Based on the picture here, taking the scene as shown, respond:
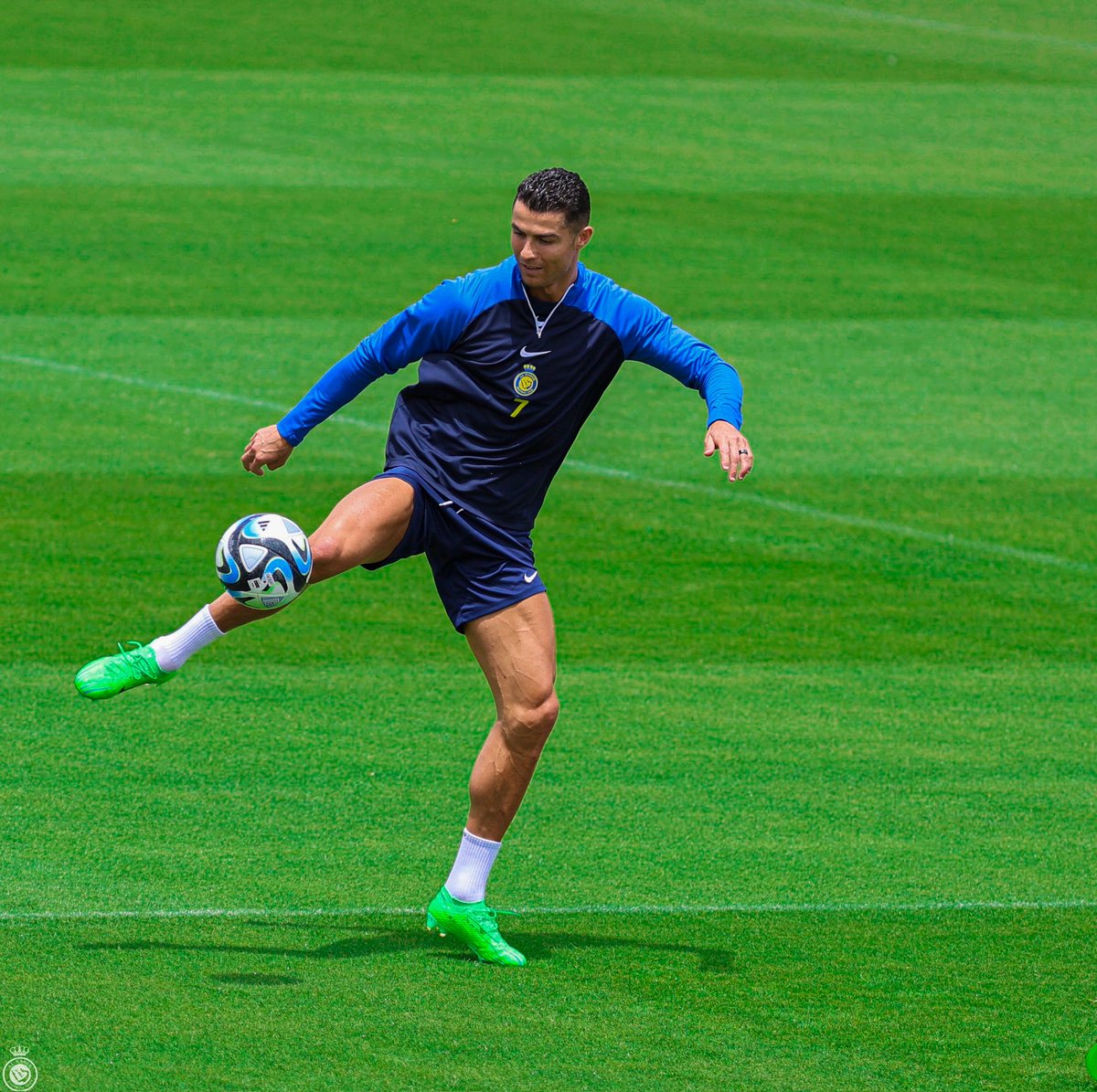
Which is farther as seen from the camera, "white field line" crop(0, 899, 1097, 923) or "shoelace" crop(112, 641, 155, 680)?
"shoelace" crop(112, 641, 155, 680)

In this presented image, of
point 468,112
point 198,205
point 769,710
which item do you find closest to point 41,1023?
point 769,710

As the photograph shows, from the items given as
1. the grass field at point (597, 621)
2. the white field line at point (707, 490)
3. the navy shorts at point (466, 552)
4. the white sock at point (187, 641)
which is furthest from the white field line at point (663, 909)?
the white field line at point (707, 490)

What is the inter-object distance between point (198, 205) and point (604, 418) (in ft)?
27.5

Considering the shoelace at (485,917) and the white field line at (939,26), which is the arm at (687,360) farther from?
the white field line at (939,26)

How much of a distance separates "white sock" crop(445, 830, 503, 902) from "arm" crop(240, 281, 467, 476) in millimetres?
1495

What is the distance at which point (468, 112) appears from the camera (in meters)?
28.5

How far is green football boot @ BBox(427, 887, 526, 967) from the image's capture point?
7.08 meters

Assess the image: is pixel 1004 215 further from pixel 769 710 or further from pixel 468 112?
pixel 769 710

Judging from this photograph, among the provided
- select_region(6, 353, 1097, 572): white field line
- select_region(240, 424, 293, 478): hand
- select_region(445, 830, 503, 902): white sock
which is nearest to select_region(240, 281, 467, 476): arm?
select_region(240, 424, 293, 478): hand

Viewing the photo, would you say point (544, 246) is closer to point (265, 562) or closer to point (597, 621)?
point (265, 562)

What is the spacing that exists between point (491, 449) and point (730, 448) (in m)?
0.96

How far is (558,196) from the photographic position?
23.1ft

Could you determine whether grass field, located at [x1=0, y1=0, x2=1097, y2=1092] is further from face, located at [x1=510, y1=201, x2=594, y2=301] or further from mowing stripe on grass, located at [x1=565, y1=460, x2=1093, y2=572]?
face, located at [x1=510, y1=201, x2=594, y2=301]

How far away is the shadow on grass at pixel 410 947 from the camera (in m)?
7.04
